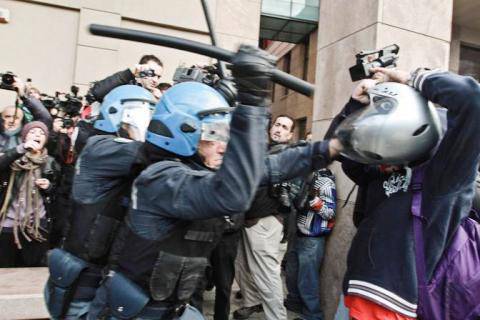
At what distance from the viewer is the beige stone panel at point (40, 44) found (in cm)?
578

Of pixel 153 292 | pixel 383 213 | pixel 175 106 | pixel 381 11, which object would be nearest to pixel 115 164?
pixel 175 106

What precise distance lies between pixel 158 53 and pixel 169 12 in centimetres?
70

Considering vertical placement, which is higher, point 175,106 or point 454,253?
point 175,106

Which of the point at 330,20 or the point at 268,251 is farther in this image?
the point at 330,20

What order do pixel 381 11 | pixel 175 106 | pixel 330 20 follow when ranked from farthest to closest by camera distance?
1. pixel 330 20
2. pixel 381 11
3. pixel 175 106

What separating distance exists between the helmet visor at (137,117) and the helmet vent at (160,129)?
1.51ft

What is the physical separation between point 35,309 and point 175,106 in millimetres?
2324

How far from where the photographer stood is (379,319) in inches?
71.5

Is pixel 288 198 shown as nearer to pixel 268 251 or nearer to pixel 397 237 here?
pixel 268 251

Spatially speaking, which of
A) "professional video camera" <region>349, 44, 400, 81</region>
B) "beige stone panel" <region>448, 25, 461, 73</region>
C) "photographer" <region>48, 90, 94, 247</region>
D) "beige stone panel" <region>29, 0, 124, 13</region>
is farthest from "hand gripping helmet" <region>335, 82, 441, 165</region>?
"beige stone panel" <region>448, 25, 461, 73</region>

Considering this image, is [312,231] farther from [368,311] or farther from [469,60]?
[469,60]

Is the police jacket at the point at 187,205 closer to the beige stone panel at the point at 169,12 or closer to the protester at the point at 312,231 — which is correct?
the protester at the point at 312,231

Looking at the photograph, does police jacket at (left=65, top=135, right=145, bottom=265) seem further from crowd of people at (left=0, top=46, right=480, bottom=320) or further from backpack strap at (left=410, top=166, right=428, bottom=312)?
backpack strap at (left=410, top=166, right=428, bottom=312)

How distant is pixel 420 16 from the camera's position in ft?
12.1
